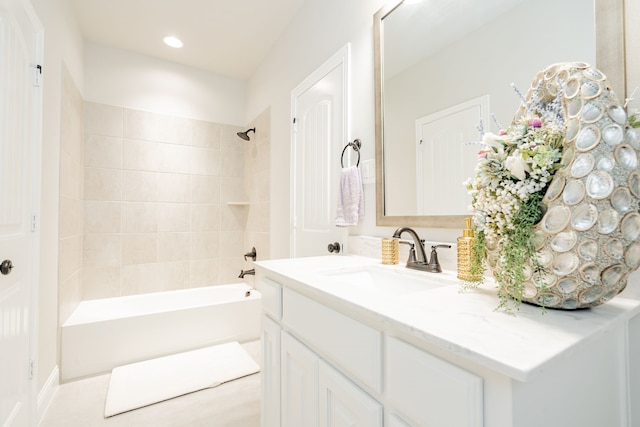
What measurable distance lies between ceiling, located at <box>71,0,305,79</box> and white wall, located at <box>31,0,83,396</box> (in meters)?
0.40

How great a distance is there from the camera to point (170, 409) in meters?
1.71

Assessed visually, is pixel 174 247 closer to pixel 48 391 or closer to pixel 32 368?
pixel 48 391

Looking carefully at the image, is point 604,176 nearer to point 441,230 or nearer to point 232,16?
point 441,230

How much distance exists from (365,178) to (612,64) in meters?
0.98

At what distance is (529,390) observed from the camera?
1.55 ft

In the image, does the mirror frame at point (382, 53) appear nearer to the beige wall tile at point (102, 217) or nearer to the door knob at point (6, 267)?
the door knob at point (6, 267)

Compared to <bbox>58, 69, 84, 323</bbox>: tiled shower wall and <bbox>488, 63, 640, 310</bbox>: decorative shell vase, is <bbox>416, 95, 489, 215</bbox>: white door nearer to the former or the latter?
<bbox>488, 63, 640, 310</bbox>: decorative shell vase

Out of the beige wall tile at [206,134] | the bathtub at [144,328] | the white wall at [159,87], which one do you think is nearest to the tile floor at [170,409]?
the bathtub at [144,328]

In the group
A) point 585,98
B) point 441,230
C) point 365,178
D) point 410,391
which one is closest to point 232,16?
point 365,178

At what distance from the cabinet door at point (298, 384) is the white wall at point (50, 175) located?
4.75 ft

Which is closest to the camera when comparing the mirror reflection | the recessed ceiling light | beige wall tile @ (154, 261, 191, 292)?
the mirror reflection

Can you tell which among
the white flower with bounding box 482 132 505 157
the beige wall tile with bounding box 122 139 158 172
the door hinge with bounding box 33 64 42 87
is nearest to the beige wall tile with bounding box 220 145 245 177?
the beige wall tile with bounding box 122 139 158 172

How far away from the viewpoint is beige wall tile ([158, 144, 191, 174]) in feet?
9.83

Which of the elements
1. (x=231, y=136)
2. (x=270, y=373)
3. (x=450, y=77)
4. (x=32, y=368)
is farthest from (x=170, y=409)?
(x=231, y=136)
